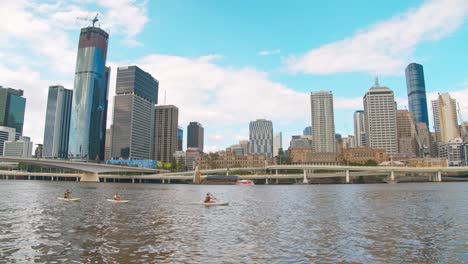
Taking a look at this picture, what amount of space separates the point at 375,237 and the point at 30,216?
3660cm

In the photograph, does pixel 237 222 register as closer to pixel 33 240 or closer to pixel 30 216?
pixel 33 240

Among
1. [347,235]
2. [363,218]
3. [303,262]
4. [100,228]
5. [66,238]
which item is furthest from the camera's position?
[363,218]

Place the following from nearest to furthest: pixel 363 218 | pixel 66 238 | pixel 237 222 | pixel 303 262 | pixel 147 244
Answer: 1. pixel 303 262
2. pixel 147 244
3. pixel 66 238
4. pixel 237 222
5. pixel 363 218

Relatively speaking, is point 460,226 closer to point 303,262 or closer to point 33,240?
point 303,262

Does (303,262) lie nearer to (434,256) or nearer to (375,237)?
(434,256)

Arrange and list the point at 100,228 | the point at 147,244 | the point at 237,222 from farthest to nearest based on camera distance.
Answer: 1. the point at 237,222
2. the point at 100,228
3. the point at 147,244

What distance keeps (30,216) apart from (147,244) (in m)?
23.3

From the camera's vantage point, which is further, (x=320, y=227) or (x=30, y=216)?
(x=30, y=216)

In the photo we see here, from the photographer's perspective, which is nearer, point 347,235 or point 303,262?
point 303,262

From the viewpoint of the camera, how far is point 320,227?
35.1 m

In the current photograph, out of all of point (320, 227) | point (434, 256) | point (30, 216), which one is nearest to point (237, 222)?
point (320, 227)

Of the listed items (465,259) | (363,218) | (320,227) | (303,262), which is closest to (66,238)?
(303,262)

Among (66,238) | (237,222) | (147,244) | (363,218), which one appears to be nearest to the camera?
(147,244)

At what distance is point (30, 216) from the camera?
4244 cm
